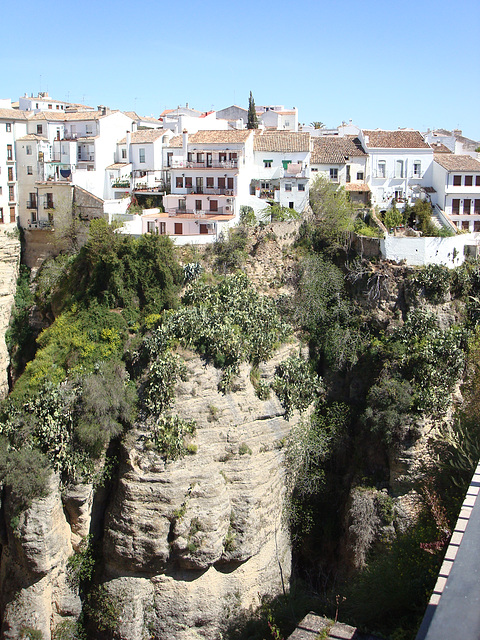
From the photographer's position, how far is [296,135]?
3453 cm

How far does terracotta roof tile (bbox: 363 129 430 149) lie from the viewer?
3472cm

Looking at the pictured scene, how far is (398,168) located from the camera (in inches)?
1361

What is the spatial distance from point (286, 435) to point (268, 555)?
179 inches

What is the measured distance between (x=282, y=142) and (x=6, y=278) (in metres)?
15.8

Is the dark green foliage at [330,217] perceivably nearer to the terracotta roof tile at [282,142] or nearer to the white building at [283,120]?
the terracotta roof tile at [282,142]

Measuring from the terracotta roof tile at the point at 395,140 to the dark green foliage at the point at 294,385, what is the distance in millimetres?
14881

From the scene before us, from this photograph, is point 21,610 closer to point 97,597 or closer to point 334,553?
point 97,597

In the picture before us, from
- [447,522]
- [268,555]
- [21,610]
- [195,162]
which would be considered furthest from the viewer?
[195,162]

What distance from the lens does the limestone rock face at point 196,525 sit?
22594 mm

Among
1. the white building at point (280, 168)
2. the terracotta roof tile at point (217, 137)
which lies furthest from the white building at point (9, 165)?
the white building at point (280, 168)

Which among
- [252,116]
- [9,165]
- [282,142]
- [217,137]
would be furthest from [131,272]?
[252,116]

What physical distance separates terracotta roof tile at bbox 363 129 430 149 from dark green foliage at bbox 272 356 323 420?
14.9 meters

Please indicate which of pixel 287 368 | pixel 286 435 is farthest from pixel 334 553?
pixel 287 368

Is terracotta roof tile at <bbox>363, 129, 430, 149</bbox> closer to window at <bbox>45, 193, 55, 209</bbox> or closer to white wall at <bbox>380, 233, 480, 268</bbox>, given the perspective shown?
white wall at <bbox>380, 233, 480, 268</bbox>
